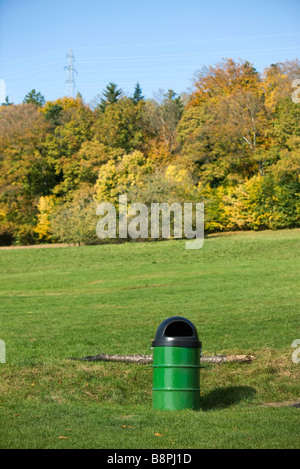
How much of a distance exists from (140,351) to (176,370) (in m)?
4.25

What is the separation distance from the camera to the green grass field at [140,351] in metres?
6.77

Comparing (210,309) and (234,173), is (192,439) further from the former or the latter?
(234,173)

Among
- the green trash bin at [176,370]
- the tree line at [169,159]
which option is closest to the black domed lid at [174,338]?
the green trash bin at [176,370]

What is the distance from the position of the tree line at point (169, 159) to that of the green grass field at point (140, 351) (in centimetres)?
1628

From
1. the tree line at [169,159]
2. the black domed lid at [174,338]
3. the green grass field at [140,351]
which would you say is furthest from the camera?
the tree line at [169,159]

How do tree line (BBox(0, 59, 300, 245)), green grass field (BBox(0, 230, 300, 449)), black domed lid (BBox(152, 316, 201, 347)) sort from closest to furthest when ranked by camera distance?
green grass field (BBox(0, 230, 300, 449))
black domed lid (BBox(152, 316, 201, 347))
tree line (BBox(0, 59, 300, 245))

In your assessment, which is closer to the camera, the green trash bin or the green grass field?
the green grass field

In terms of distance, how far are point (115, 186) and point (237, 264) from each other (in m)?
20.0

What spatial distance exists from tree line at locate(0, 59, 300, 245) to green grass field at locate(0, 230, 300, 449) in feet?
53.4

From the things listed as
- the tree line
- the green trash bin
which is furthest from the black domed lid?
the tree line

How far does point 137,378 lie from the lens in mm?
9797

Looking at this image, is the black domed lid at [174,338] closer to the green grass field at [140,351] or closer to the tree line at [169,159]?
the green grass field at [140,351]

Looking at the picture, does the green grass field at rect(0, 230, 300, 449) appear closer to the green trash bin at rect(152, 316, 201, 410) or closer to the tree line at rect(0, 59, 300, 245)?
the green trash bin at rect(152, 316, 201, 410)

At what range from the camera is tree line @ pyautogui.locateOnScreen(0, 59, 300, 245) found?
156ft
